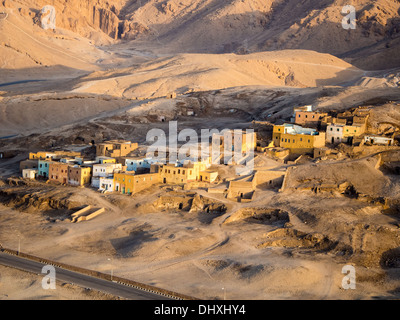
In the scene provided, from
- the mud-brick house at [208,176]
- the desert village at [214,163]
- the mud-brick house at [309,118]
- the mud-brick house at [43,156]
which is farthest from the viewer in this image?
the mud-brick house at [309,118]

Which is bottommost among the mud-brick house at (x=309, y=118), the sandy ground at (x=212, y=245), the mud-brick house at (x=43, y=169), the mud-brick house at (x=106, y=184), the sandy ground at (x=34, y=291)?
the sandy ground at (x=34, y=291)

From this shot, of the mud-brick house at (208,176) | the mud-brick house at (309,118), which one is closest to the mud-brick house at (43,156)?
the mud-brick house at (208,176)

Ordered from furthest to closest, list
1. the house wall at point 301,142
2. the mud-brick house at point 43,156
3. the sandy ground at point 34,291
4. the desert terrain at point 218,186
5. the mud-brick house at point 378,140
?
the mud-brick house at point 43,156 → the mud-brick house at point 378,140 → the house wall at point 301,142 → the desert terrain at point 218,186 → the sandy ground at point 34,291

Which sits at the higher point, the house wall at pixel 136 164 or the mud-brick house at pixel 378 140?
the mud-brick house at pixel 378 140

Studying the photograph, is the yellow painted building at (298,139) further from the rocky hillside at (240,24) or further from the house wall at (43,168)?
the rocky hillside at (240,24)

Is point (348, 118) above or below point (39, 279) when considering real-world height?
above
